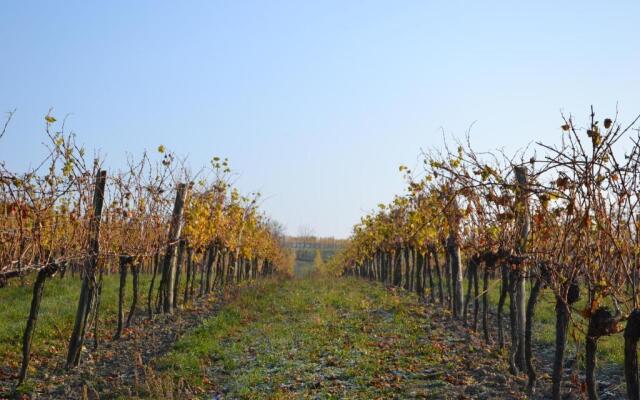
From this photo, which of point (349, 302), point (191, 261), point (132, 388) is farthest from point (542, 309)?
point (132, 388)

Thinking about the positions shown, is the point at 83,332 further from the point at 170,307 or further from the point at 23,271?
the point at 170,307

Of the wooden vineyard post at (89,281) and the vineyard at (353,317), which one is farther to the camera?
the wooden vineyard post at (89,281)

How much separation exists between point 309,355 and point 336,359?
652mm

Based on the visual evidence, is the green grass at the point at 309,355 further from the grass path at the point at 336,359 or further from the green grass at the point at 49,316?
the green grass at the point at 49,316

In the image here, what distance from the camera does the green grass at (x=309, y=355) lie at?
812 cm

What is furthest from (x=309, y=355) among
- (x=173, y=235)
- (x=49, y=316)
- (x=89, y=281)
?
(x=49, y=316)

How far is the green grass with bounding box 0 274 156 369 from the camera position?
1061cm

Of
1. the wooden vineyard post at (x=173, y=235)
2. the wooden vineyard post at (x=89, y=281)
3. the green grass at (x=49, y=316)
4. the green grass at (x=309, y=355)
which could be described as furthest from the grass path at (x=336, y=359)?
the green grass at (x=49, y=316)

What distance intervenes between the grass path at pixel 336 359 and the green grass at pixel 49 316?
2.47 metres

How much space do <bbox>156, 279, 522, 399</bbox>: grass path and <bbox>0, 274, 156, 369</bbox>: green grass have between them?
2472 millimetres

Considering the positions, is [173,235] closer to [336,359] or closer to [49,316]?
[49,316]

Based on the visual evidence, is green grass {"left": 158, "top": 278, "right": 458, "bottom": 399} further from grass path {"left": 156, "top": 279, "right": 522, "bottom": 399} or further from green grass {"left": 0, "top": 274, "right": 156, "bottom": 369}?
green grass {"left": 0, "top": 274, "right": 156, "bottom": 369}

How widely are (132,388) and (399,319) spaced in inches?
308

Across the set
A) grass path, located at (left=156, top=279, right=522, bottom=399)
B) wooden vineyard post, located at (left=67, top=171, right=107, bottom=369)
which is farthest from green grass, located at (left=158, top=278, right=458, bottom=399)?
wooden vineyard post, located at (left=67, top=171, right=107, bottom=369)
